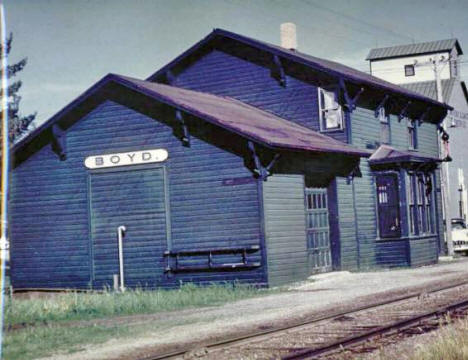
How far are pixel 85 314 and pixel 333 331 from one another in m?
5.94

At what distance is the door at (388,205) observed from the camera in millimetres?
24156

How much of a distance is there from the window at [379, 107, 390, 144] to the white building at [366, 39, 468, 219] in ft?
38.8

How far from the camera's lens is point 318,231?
2169cm

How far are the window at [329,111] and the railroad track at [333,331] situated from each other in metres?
9.97

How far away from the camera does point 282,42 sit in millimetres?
28203

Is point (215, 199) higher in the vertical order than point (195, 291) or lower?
higher

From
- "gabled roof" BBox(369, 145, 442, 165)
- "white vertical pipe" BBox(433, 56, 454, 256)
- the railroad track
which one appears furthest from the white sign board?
"white vertical pipe" BBox(433, 56, 454, 256)

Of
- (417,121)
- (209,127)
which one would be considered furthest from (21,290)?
(417,121)

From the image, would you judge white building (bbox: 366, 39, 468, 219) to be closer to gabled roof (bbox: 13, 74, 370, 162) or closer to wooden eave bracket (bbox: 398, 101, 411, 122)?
wooden eave bracket (bbox: 398, 101, 411, 122)

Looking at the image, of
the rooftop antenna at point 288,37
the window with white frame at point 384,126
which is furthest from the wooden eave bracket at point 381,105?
the rooftop antenna at point 288,37

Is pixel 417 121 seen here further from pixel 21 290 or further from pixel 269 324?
pixel 269 324

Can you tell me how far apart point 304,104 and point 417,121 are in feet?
21.9

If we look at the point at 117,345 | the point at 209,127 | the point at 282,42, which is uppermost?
the point at 282,42

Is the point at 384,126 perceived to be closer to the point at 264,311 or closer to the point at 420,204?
the point at 420,204
